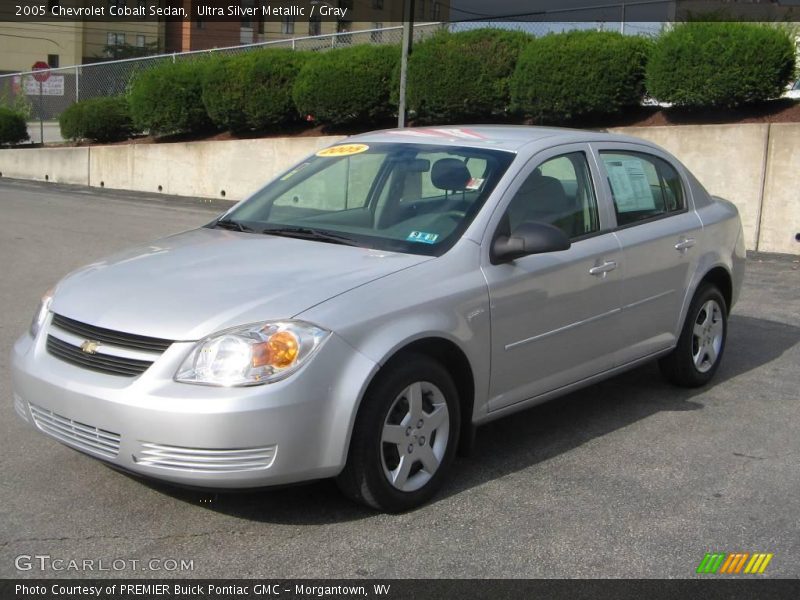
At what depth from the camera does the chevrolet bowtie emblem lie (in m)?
4.07

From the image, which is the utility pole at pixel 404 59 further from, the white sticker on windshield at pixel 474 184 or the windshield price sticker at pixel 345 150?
the white sticker on windshield at pixel 474 184

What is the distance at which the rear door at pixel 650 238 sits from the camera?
5672mm

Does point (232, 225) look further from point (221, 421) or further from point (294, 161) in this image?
point (294, 161)

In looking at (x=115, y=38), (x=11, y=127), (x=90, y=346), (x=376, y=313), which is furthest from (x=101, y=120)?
(x=115, y=38)

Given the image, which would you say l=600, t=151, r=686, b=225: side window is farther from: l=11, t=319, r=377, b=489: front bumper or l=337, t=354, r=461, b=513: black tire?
l=11, t=319, r=377, b=489: front bumper

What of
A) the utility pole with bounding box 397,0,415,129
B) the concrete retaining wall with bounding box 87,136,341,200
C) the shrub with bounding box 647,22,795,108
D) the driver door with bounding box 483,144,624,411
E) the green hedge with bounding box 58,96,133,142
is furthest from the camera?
the green hedge with bounding box 58,96,133,142

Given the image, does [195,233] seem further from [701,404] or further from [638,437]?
[701,404]

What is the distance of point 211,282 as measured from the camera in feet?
14.1

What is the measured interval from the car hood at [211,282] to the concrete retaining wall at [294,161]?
785cm

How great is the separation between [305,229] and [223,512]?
1.52m

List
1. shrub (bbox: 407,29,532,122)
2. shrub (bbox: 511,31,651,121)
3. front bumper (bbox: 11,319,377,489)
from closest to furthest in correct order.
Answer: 1. front bumper (bbox: 11,319,377,489)
2. shrub (bbox: 511,31,651,121)
3. shrub (bbox: 407,29,532,122)

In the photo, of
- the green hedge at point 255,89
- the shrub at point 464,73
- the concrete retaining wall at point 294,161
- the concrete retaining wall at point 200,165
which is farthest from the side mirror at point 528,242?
the green hedge at point 255,89

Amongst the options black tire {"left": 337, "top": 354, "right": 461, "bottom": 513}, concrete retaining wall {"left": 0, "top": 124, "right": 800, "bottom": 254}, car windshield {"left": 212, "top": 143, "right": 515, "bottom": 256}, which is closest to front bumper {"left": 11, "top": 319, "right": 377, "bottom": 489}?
black tire {"left": 337, "top": 354, "right": 461, "bottom": 513}

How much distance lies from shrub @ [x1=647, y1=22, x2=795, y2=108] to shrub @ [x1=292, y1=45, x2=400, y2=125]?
5.74m
